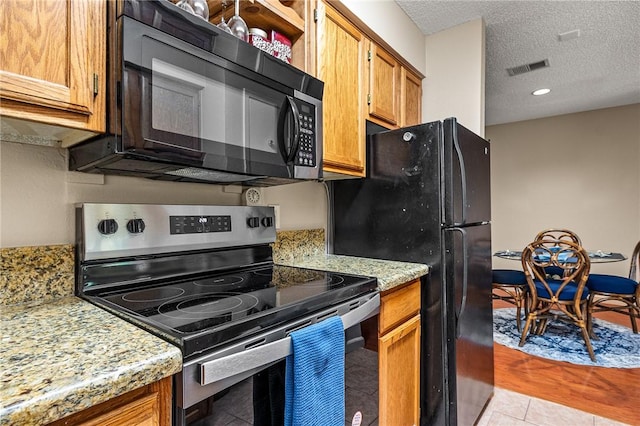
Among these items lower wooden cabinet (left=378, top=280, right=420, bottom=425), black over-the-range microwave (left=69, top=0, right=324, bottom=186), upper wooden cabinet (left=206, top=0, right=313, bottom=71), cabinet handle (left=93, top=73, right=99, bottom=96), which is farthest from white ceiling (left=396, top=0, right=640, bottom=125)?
cabinet handle (left=93, top=73, right=99, bottom=96)

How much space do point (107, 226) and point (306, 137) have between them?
2.41 ft

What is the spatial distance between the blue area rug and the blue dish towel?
2488 millimetres

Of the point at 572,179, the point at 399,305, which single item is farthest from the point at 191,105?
the point at 572,179

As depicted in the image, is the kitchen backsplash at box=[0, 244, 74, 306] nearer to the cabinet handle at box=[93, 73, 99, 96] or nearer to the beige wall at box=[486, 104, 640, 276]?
the cabinet handle at box=[93, 73, 99, 96]

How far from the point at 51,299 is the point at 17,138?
46 centimetres

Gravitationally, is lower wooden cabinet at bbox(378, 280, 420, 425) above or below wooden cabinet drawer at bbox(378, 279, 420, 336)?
below

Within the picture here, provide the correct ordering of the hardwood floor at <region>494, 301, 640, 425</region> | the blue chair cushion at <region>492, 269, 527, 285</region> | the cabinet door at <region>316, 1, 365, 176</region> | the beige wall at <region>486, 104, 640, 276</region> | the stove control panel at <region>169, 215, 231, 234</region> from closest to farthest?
the stove control panel at <region>169, 215, 231, 234</region> < the cabinet door at <region>316, 1, 365, 176</region> < the hardwood floor at <region>494, 301, 640, 425</region> < the blue chair cushion at <region>492, 269, 527, 285</region> < the beige wall at <region>486, 104, 640, 276</region>

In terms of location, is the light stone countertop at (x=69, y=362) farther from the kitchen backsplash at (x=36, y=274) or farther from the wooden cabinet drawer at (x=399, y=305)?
the wooden cabinet drawer at (x=399, y=305)

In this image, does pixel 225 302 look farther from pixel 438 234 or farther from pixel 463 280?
pixel 463 280

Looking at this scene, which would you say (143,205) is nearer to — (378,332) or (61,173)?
(61,173)

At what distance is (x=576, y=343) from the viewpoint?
290 cm

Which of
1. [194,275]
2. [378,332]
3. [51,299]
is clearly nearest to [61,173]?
[51,299]

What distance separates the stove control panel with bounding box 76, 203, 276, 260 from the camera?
1.04m

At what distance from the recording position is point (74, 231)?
1.06m
